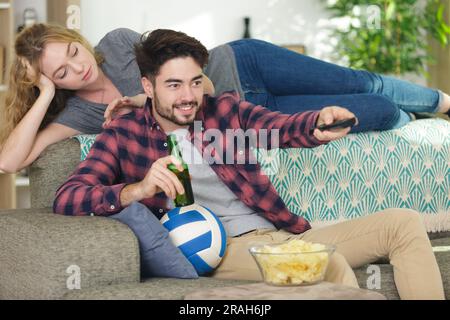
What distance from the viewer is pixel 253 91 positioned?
11.0 feet

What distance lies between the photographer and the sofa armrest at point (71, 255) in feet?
7.34

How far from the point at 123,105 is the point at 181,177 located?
2.08 feet

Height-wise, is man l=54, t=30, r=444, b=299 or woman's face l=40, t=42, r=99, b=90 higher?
woman's face l=40, t=42, r=99, b=90

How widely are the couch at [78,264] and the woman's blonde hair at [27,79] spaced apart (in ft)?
2.02

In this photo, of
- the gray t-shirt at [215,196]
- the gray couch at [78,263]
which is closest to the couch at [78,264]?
the gray couch at [78,263]

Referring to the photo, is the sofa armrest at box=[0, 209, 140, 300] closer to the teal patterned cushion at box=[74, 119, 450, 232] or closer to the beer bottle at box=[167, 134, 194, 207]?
the beer bottle at box=[167, 134, 194, 207]

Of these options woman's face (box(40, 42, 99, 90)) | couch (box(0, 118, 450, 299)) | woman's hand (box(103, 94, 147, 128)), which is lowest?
couch (box(0, 118, 450, 299))

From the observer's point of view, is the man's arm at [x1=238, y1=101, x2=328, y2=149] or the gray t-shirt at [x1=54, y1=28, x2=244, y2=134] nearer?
the man's arm at [x1=238, y1=101, x2=328, y2=149]

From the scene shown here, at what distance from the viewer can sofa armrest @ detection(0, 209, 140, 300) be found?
224 cm

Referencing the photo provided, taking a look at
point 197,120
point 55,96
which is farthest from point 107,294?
point 55,96

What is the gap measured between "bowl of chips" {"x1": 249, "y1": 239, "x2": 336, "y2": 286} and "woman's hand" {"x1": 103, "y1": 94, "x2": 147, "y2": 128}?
96 cm

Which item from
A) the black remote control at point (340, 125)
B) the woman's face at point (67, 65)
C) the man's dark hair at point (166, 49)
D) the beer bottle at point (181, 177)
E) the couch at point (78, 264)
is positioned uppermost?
the man's dark hair at point (166, 49)

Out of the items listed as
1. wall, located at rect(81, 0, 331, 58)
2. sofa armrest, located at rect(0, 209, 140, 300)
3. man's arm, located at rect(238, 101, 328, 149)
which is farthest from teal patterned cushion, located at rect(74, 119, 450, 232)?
wall, located at rect(81, 0, 331, 58)

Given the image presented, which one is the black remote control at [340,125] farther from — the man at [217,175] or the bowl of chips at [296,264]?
the bowl of chips at [296,264]
